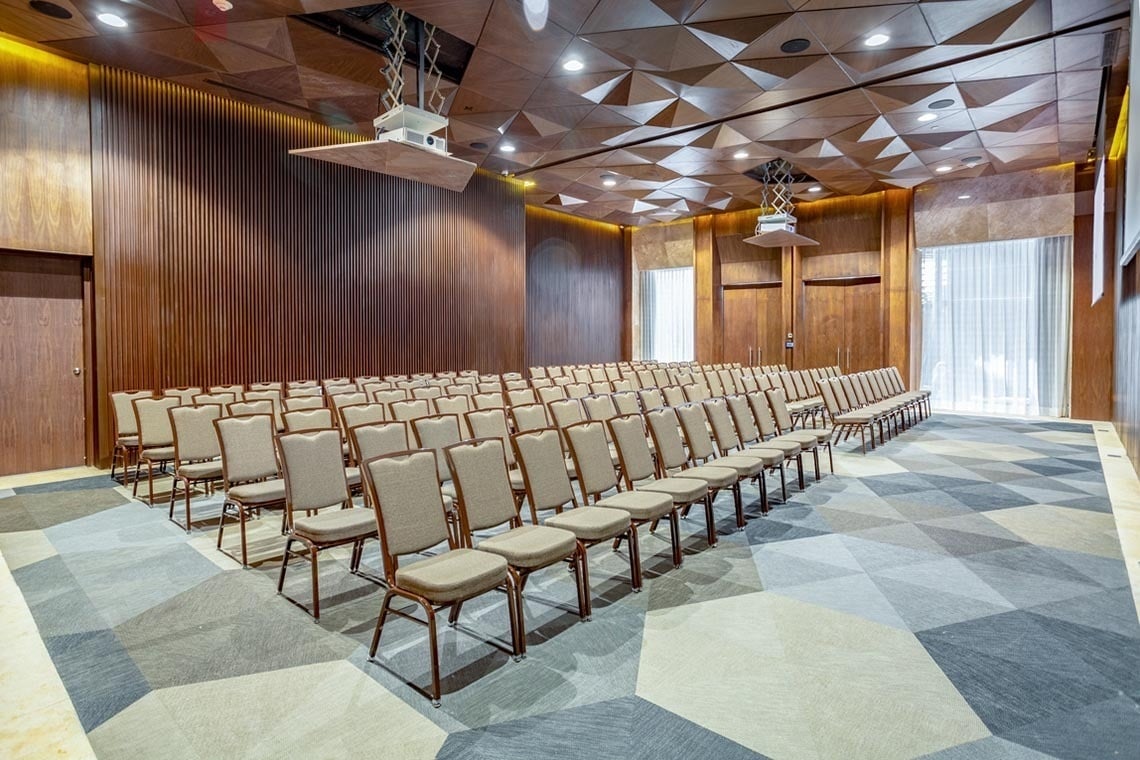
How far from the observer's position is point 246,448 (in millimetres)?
4496

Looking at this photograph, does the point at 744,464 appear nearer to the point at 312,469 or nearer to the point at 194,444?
the point at 312,469

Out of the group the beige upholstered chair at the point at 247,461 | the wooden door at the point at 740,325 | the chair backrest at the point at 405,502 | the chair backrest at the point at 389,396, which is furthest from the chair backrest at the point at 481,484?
the wooden door at the point at 740,325

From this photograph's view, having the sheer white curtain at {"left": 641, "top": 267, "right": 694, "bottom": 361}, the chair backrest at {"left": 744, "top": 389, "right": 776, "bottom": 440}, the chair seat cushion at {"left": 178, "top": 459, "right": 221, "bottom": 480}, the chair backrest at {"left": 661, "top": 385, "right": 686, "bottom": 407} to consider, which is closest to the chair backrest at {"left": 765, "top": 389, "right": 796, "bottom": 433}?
the chair backrest at {"left": 744, "top": 389, "right": 776, "bottom": 440}

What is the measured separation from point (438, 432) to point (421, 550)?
5.42ft

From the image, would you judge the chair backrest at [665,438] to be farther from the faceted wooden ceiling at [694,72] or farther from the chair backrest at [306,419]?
the faceted wooden ceiling at [694,72]

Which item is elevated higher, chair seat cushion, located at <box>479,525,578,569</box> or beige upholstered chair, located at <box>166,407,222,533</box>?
beige upholstered chair, located at <box>166,407,222,533</box>

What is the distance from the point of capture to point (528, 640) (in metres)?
3.03

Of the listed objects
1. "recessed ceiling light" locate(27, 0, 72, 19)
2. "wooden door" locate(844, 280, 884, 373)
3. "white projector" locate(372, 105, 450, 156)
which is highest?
"recessed ceiling light" locate(27, 0, 72, 19)

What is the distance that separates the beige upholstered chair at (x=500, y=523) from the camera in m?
2.96

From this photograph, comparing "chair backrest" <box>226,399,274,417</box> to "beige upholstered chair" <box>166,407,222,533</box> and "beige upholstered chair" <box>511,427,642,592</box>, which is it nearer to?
"beige upholstered chair" <box>166,407,222,533</box>

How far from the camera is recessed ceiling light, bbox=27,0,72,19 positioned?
5.68m

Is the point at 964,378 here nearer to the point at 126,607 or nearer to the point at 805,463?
the point at 805,463

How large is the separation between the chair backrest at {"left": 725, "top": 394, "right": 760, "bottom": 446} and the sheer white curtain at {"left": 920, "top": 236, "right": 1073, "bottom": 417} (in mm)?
9516

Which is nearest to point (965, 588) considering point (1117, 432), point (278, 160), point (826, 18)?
point (826, 18)
